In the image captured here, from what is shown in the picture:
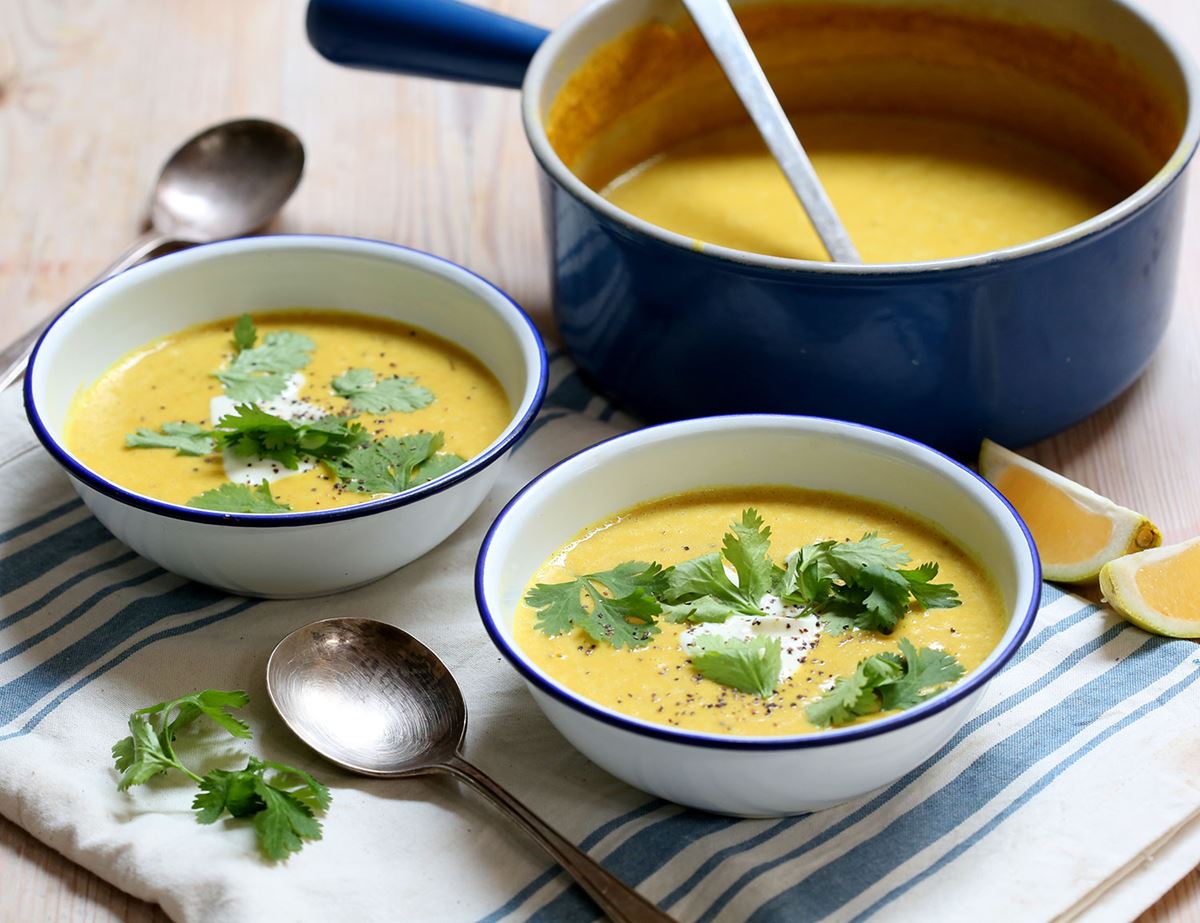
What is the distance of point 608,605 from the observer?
1.73 meters

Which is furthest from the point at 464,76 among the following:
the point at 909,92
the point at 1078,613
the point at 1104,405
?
the point at 1078,613

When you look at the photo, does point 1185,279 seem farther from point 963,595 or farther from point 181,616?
→ point 181,616

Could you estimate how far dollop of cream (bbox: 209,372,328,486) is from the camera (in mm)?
2010

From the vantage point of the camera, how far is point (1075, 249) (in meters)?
1.97

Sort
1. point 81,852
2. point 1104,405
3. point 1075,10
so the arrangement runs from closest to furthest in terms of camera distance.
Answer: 1. point 81,852
2. point 1104,405
3. point 1075,10

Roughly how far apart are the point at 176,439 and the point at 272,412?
0.14 meters

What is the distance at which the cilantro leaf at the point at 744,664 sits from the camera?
1620 mm

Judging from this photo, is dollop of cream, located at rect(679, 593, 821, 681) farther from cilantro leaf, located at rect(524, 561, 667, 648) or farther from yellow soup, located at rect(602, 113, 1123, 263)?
yellow soup, located at rect(602, 113, 1123, 263)

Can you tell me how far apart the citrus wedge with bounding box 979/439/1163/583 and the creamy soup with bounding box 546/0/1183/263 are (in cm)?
41

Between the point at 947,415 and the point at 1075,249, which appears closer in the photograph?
the point at 1075,249

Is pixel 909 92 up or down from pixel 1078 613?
up

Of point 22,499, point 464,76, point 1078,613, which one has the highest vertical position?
point 464,76

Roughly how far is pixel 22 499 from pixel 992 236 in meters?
1.47

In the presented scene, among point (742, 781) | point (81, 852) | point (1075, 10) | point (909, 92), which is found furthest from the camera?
point (909, 92)
